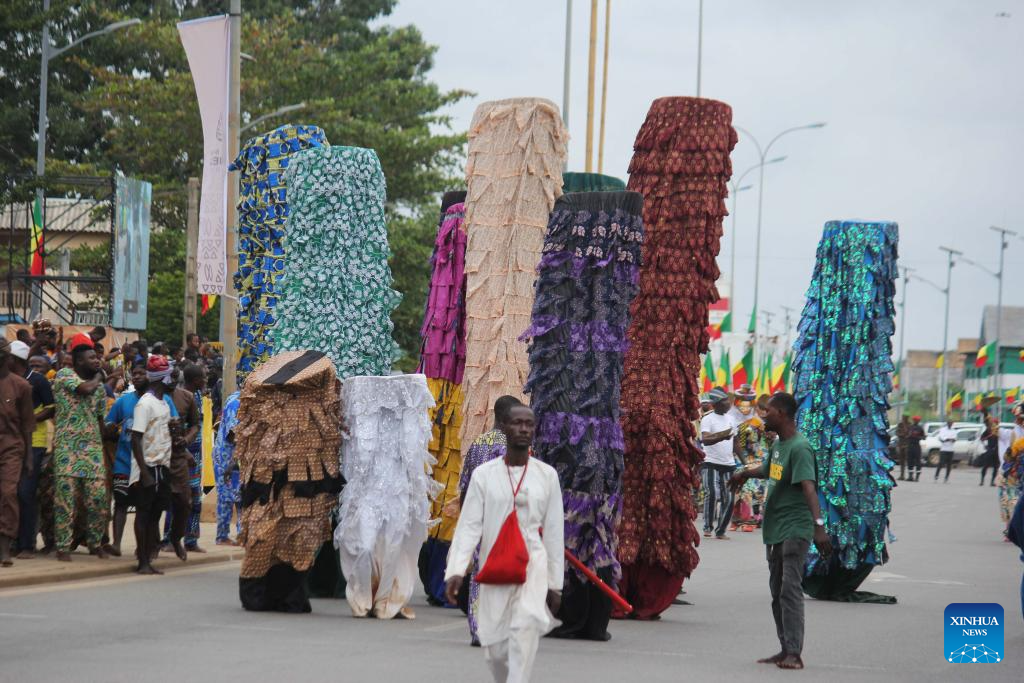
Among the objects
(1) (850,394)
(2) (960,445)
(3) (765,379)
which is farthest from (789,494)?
(2) (960,445)

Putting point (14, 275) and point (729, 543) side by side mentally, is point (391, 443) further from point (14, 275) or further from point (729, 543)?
point (14, 275)

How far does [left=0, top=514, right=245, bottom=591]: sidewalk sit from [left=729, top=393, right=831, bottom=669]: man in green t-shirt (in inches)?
243

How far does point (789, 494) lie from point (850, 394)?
466 centimetres

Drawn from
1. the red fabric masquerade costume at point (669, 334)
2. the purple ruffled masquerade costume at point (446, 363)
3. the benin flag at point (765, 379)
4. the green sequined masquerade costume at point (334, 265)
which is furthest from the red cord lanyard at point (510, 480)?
the benin flag at point (765, 379)

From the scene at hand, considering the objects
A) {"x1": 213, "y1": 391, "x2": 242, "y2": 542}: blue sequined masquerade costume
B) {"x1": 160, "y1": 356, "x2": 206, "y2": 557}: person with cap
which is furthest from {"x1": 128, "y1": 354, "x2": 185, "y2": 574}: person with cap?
{"x1": 213, "y1": 391, "x2": 242, "y2": 542}: blue sequined masquerade costume

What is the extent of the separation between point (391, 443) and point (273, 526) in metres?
1.21

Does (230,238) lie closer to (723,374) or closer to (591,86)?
(591,86)

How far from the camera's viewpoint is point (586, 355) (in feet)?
39.5

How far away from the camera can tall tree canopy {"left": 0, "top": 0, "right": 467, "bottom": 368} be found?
128 ft

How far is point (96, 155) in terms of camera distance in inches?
1750

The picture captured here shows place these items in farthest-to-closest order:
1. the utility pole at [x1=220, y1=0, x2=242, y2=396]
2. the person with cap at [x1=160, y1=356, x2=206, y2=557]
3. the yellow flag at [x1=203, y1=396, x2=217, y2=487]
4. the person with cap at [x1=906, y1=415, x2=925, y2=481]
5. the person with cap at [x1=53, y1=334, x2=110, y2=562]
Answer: the person with cap at [x1=906, y1=415, x2=925, y2=481] → the utility pole at [x1=220, y1=0, x2=242, y2=396] → the yellow flag at [x1=203, y1=396, x2=217, y2=487] → the person with cap at [x1=160, y1=356, x2=206, y2=557] → the person with cap at [x1=53, y1=334, x2=110, y2=562]

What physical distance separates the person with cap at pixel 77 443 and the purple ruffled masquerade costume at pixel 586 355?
463 cm

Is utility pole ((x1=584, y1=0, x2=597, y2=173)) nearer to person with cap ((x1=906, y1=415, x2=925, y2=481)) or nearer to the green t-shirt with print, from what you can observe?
the green t-shirt with print

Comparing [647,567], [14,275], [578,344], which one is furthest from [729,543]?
[14,275]
